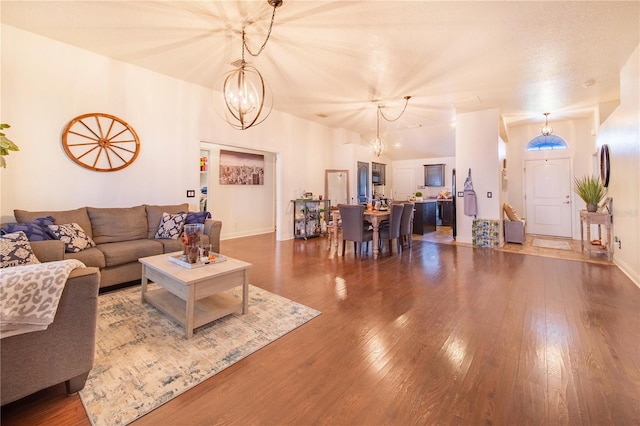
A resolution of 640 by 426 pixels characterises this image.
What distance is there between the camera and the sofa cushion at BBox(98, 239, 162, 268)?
3.02 m

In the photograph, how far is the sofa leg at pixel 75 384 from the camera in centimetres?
151

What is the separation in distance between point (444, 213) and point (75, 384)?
8.80 metres

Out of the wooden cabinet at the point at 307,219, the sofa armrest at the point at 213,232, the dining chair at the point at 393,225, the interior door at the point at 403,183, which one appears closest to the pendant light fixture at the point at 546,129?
the interior door at the point at 403,183

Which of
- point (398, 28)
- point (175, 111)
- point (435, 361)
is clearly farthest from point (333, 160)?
point (435, 361)

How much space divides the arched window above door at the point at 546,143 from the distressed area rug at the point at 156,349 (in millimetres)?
7362

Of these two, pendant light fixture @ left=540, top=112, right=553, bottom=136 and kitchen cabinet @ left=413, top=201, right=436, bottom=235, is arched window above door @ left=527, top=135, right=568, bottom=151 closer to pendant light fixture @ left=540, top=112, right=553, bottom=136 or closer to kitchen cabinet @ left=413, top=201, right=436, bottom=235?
pendant light fixture @ left=540, top=112, right=553, bottom=136

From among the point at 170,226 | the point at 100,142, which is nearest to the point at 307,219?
the point at 170,226

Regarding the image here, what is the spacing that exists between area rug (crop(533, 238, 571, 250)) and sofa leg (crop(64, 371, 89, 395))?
23.0ft

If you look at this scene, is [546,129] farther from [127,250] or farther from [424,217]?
[127,250]

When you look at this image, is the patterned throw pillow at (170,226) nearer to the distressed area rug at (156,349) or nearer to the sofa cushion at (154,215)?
the sofa cushion at (154,215)

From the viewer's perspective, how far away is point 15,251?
2.29 meters

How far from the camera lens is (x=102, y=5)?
106 inches

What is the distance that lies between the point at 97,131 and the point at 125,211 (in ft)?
3.85

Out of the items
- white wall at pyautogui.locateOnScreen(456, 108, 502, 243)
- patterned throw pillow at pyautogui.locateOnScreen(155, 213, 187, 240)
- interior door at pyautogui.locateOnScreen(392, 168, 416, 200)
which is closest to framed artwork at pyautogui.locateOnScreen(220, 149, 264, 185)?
patterned throw pillow at pyautogui.locateOnScreen(155, 213, 187, 240)
